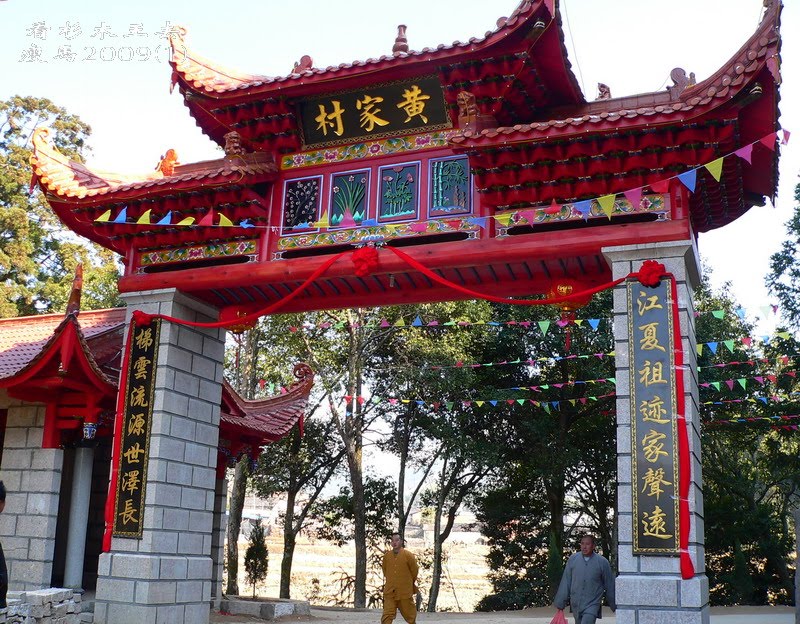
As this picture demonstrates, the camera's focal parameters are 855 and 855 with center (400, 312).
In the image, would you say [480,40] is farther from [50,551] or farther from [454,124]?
[50,551]

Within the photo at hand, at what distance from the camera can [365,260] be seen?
7953 millimetres

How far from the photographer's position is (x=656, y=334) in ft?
22.7

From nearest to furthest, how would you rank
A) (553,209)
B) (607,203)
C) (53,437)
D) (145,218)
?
(607,203), (553,209), (145,218), (53,437)

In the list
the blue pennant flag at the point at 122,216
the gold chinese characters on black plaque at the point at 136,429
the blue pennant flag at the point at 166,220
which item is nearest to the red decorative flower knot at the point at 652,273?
the blue pennant flag at the point at 166,220

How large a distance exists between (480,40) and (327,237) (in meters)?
2.34

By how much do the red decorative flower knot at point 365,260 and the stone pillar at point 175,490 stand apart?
2.12 meters

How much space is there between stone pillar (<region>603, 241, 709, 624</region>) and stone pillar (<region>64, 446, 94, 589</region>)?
591 centimetres

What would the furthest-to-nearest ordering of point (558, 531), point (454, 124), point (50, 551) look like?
point (558, 531), point (50, 551), point (454, 124)

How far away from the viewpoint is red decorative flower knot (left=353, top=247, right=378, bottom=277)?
313 inches

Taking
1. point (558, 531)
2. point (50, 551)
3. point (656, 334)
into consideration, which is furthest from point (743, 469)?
point (50, 551)

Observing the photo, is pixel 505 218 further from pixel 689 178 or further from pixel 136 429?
pixel 136 429

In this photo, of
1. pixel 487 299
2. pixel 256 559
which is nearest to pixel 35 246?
pixel 256 559

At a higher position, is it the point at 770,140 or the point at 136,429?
the point at 770,140

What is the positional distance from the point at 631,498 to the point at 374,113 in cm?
431
